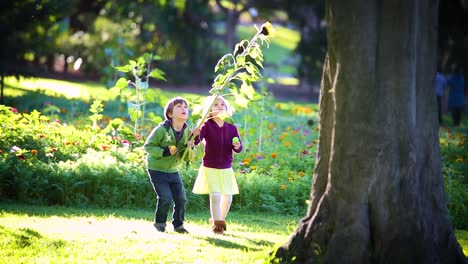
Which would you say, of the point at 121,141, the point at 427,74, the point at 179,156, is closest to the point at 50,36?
the point at 121,141

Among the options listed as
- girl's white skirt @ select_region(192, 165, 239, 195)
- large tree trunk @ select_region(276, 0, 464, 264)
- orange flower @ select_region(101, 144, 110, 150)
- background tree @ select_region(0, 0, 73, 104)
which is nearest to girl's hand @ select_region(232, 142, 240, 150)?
girl's white skirt @ select_region(192, 165, 239, 195)

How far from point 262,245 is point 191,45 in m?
20.6

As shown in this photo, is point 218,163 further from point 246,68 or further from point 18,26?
point 18,26

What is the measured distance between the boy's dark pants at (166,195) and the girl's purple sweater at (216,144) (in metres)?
0.38

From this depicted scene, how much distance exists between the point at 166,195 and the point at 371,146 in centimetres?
258

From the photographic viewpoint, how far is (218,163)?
24.5ft

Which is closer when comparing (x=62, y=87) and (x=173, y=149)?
(x=173, y=149)

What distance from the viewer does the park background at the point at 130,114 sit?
28.8ft

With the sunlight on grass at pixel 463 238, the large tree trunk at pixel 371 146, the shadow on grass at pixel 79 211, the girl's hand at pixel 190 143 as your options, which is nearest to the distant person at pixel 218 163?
the girl's hand at pixel 190 143

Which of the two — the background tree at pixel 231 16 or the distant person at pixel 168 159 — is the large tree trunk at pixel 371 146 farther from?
the background tree at pixel 231 16

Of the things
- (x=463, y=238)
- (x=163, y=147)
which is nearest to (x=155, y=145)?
(x=163, y=147)

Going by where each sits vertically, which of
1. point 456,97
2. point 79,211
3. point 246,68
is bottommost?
point 79,211

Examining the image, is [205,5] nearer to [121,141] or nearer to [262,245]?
[121,141]

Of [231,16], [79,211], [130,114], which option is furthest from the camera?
[231,16]
